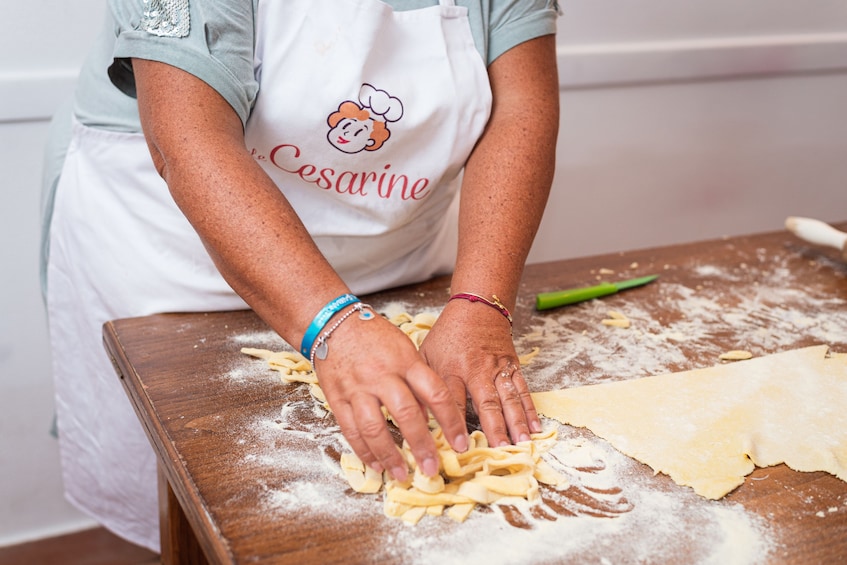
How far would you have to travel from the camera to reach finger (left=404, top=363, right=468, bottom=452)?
777 mm

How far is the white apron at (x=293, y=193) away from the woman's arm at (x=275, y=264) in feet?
0.49

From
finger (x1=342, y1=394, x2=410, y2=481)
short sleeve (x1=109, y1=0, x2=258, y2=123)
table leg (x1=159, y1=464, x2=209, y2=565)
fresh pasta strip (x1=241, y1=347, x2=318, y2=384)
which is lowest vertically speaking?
table leg (x1=159, y1=464, x2=209, y2=565)

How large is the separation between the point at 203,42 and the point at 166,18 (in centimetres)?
5

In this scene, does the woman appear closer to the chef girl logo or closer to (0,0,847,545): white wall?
the chef girl logo

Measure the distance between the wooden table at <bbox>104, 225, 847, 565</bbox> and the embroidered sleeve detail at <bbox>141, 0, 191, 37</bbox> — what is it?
408mm

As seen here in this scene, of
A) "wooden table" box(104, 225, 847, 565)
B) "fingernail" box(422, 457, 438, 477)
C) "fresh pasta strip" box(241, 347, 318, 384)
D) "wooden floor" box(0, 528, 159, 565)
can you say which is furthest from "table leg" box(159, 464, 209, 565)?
"wooden floor" box(0, 528, 159, 565)

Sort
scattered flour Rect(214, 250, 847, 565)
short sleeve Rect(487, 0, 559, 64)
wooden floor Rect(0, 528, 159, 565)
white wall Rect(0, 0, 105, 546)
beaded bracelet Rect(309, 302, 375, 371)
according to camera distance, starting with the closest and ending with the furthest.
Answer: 1. scattered flour Rect(214, 250, 847, 565)
2. beaded bracelet Rect(309, 302, 375, 371)
3. short sleeve Rect(487, 0, 559, 64)
4. white wall Rect(0, 0, 105, 546)
5. wooden floor Rect(0, 528, 159, 565)

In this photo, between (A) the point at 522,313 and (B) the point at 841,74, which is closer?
(A) the point at 522,313

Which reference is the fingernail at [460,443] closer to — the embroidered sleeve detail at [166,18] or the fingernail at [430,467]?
the fingernail at [430,467]

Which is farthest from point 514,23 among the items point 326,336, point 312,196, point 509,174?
point 326,336

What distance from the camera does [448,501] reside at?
765mm

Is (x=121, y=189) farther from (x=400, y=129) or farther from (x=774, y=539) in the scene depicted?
(x=774, y=539)

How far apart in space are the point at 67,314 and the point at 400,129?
0.70 meters

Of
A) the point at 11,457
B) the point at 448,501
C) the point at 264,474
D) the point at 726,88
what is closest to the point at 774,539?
the point at 448,501
